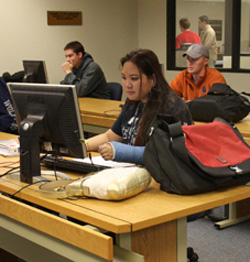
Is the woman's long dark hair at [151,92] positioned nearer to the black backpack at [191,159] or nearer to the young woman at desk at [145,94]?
the young woman at desk at [145,94]

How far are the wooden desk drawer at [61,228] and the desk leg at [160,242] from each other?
9cm

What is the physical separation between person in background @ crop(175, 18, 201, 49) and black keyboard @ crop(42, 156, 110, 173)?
431cm

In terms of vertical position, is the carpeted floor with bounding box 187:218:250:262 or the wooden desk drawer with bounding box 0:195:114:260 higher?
the wooden desk drawer with bounding box 0:195:114:260

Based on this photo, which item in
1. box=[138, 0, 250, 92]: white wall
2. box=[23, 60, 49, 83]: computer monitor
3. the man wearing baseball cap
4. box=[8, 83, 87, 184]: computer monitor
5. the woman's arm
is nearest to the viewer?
box=[8, 83, 87, 184]: computer monitor

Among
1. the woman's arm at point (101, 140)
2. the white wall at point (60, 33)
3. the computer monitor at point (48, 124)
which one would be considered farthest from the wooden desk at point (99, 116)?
the white wall at point (60, 33)

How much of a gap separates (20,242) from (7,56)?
4.04m

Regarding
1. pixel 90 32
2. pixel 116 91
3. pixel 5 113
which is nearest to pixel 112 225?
pixel 5 113

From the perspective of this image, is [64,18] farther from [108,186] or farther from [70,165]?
[108,186]

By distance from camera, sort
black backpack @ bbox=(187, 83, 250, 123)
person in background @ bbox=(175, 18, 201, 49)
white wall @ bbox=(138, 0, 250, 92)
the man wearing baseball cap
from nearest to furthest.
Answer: black backpack @ bbox=(187, 83, 250, 123), the man wearing baseball cap, person in background @ bbox=(175, 18, 201, 49), white wall @ bbox=(138, 0, 250, 92)

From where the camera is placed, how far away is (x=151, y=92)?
226cm

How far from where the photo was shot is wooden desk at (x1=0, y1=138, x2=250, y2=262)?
60.1 inches

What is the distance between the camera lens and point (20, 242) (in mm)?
1933

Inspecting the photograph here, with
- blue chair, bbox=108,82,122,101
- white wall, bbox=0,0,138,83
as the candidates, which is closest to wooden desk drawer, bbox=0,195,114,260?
blue chair, bbox=108,82,122,101

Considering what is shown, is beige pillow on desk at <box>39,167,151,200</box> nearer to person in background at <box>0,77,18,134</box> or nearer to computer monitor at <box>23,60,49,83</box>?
person in background at <box>0,77,18,134</box>
